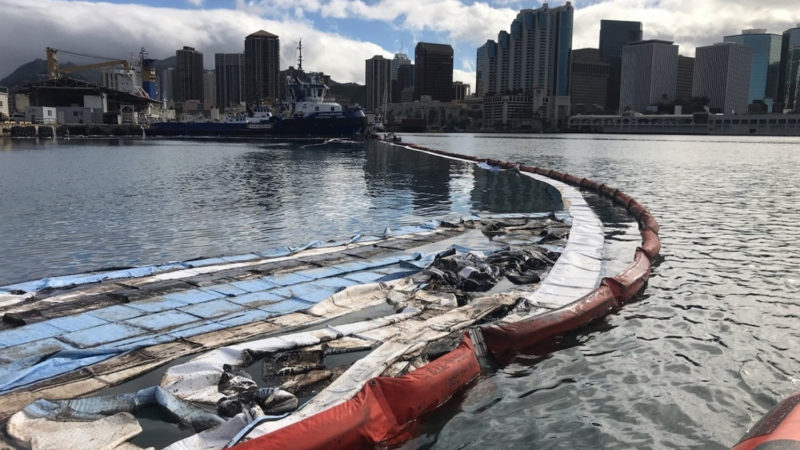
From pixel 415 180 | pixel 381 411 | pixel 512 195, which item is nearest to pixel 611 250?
pixel 381 411

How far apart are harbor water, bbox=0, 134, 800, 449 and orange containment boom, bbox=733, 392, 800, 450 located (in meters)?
1.17

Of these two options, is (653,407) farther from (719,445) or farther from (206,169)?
(206,169)

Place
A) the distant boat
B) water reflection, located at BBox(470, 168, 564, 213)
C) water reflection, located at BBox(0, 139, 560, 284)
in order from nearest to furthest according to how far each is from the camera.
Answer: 1. water reflection, located at BBox(0, 139, 560, 284)
2. water reflection, located at BBox(470, 168, 564, 213)
3. the distant boat

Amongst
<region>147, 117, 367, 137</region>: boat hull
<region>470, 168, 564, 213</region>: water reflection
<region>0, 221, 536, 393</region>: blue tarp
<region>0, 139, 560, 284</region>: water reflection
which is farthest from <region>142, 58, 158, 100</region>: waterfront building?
<region>0, 221, 536, 393</region>: blue tarp

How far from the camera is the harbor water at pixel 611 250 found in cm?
694

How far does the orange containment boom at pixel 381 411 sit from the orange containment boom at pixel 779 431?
10.2ft

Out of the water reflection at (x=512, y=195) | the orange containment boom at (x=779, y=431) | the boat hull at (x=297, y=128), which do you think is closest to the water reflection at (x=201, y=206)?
the water reflection at (x=512, y=195)

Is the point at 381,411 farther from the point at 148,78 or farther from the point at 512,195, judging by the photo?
the point at 148,78

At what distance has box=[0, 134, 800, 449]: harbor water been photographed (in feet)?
22.8

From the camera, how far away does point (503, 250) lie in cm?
1398

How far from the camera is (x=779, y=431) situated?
4938 millimetres

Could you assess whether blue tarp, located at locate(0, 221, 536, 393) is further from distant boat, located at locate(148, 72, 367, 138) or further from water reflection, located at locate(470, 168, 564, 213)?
distant boat, located at locate(148, 72, 367, 138)

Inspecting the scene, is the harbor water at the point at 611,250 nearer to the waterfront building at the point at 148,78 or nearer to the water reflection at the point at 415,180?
the water reflection at the point at 415,180

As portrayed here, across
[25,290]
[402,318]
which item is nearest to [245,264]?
A: [25,290]
